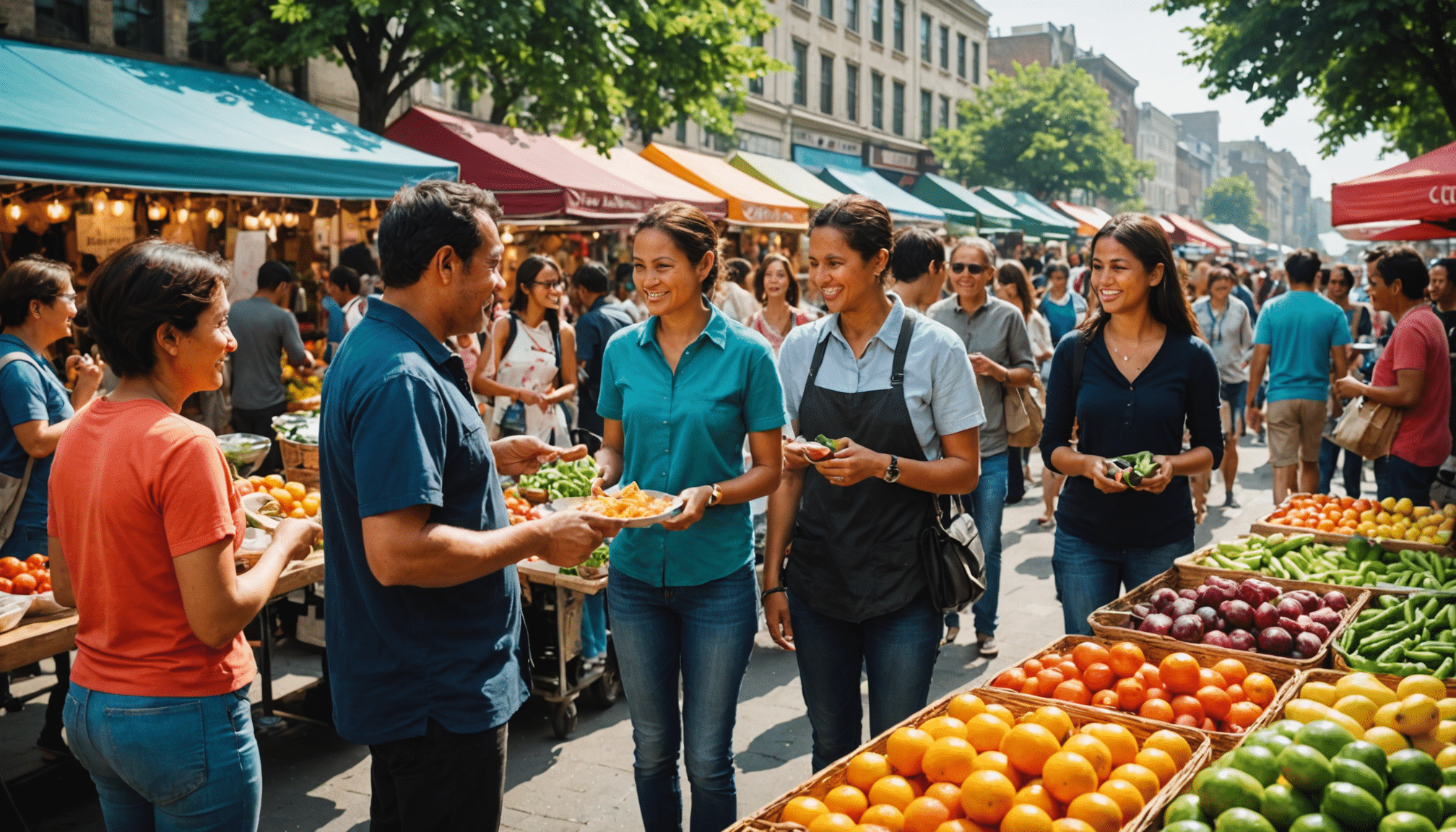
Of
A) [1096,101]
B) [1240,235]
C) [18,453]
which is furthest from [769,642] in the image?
[1240,235]

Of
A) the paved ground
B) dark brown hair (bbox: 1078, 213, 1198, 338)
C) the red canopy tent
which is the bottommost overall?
the paved ground

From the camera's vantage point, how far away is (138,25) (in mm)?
11492

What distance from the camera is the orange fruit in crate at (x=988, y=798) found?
2.15 metres

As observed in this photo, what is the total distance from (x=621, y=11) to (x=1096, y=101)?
30.5m

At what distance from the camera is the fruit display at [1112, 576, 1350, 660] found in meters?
3.25

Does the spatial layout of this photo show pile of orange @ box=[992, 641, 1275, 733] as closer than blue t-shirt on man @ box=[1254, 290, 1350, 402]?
Yes

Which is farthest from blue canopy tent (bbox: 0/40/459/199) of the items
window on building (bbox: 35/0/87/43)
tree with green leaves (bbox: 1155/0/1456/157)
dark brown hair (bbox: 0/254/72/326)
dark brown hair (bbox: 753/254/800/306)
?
tree with green leaves (bbox: 1155/0/1456/157)

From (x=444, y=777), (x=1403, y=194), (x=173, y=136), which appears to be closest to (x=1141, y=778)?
(x=444, y=777)

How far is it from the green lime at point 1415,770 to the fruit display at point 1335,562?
197 cm

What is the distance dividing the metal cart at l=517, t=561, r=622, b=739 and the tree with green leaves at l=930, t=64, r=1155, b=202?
117 feet

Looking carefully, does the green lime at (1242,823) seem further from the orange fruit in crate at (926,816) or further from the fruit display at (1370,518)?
the fruit display at (1370,518)

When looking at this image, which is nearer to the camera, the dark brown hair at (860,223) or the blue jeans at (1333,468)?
the dark brown hair at (860,223)

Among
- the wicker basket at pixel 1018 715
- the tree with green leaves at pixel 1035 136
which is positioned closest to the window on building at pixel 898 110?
the tree with green leaves at pixel 1035 136

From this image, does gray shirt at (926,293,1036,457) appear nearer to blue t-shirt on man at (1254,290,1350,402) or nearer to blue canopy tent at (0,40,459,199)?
blue t-shirt on man at (1254,290,1350,402)
